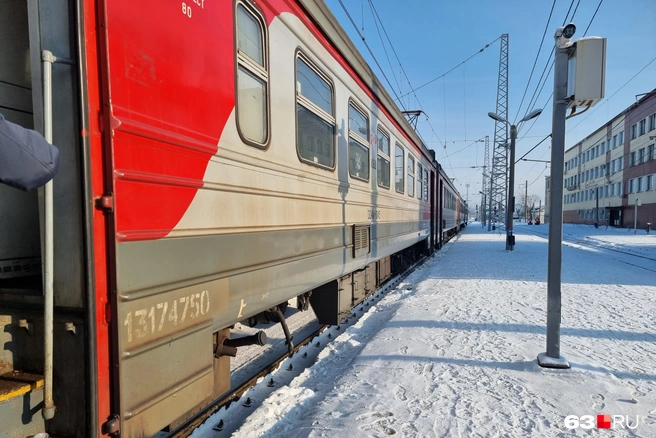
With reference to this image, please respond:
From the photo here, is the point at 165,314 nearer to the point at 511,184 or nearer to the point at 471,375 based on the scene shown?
the point at 471,375

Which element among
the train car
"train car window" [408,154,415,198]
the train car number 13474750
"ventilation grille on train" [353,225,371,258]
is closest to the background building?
the train car

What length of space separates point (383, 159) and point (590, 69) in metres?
3.00

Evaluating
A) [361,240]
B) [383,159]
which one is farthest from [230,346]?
[383,159]

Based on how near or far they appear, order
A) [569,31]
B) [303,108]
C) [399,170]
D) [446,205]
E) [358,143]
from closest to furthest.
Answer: [303,108] → [569,31] → [358,143] → [399,170] → [446,205]

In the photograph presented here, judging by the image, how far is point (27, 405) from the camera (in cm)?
169

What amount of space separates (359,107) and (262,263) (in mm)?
2759

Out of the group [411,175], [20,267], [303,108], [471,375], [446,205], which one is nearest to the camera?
[20,267]

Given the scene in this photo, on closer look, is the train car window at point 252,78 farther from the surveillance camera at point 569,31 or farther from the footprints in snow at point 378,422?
the surveillance camera at point 569,31

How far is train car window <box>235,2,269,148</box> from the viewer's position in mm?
2588

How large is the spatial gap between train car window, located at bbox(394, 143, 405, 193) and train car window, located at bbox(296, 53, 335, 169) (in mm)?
3235

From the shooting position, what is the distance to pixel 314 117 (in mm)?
3650

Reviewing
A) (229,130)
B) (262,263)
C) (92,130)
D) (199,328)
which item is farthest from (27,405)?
(229,130)

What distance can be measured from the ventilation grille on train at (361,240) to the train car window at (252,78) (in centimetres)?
221

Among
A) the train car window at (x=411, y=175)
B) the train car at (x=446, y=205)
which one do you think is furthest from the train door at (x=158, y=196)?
the train car at (x=446, y=205)
